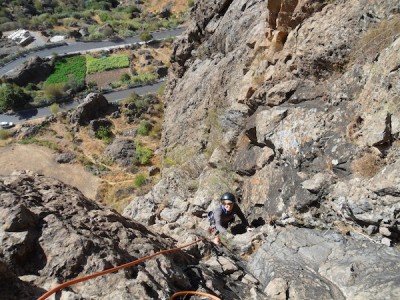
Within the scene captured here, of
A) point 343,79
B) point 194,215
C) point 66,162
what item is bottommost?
point 66,162

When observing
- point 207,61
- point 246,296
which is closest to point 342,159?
point 246,296

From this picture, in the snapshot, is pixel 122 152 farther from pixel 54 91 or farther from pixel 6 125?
pixel 54 91

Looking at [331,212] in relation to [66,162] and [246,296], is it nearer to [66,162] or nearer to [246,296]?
[246,296]

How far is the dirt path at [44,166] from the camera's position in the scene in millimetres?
28809

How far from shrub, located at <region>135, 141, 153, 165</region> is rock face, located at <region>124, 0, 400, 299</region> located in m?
12.5

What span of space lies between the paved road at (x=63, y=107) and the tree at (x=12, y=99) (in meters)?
0.91

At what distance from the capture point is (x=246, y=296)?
21.3 feet

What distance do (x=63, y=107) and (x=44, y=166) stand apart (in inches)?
522

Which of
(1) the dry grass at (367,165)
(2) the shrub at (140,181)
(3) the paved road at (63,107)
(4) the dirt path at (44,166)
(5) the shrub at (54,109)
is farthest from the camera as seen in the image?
(3) the paved road at (63,107)

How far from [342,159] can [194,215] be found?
5.80 meters

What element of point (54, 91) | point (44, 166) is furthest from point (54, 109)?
point (44, 166)

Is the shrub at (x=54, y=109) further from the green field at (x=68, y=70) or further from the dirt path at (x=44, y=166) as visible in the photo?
the green field at (x=68, y=70)

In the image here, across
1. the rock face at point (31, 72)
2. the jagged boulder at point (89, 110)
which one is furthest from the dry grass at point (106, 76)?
the jagged boulder at point (89, 110)

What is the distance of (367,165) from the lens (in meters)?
7.76
